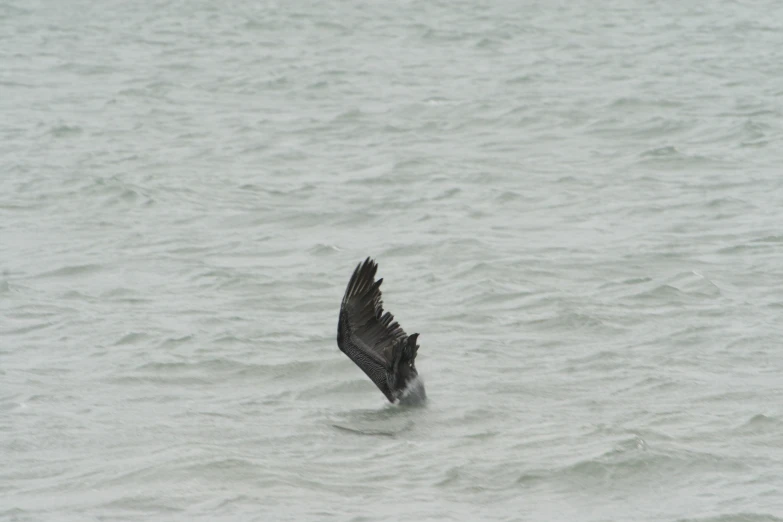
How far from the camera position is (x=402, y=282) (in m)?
11.2

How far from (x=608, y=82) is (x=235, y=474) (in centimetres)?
1600

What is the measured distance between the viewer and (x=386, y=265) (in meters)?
11.8

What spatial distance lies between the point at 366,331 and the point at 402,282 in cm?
329

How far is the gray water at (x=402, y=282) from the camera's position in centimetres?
673

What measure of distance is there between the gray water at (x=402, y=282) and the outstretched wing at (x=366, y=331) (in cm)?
28

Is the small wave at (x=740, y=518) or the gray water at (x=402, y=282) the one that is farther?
the gray water at (x=402, y=282)

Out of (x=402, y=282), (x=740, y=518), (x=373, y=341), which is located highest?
(x=740, y=518)

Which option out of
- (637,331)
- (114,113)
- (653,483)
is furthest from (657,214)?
(114,113)

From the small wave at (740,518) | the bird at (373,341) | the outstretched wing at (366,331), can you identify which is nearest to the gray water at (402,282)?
the small wave at (740,518)

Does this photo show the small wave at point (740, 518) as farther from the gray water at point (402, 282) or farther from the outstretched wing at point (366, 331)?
the outstretched wing at point (366, 331)

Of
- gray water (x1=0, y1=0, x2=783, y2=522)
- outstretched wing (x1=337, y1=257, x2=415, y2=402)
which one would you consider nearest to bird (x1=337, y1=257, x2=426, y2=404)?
outstretched wing (x1=337, y1=257, x2=415, y2=402)

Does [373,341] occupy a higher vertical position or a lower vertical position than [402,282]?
higher

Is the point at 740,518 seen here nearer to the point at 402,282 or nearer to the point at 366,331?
the point at 366,331

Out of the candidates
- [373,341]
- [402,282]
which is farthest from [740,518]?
[402,282]
